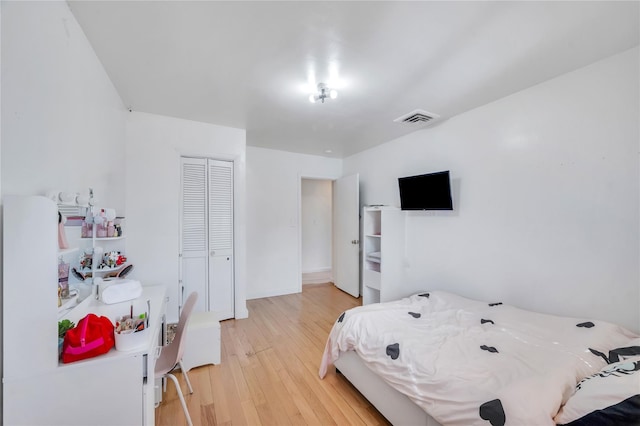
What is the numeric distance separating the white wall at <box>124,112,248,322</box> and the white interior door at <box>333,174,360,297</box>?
90.5 inches

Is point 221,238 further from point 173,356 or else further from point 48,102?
point 48,102

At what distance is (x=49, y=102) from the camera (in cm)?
124

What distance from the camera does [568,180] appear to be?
6.63 ft

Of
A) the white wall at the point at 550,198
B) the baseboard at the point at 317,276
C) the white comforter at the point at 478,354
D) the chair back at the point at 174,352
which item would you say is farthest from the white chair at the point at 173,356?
the baseboard at the point at 317,276

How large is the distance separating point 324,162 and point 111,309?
3.85 metres

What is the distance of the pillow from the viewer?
92cm

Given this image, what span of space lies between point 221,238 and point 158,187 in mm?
946

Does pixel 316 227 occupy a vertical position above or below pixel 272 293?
above

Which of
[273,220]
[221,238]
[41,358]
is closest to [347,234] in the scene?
A: [273,220]

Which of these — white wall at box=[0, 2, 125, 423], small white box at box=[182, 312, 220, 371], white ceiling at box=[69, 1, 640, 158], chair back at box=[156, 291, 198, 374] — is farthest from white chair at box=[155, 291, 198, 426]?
white ceiling at box=[69, 1, 640, 158]

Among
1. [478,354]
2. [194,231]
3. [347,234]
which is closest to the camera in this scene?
[478,354]

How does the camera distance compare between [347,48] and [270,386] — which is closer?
[347,48]

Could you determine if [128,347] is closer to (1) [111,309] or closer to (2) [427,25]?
(1) [111,309]

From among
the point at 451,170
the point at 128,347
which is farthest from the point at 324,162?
the point at 128,347
